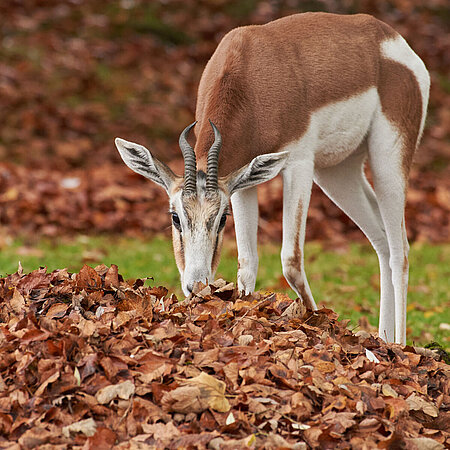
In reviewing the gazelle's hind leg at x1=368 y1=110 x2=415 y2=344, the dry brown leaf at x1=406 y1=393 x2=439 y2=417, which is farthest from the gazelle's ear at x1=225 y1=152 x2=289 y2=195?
the dry brown leaf at x1=406 y1=393 x2=439 y2=417

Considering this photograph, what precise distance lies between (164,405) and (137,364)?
1.06 feet

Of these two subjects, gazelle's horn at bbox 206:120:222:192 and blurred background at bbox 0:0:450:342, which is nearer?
gazelle's horn at bbox 206:120:222:192

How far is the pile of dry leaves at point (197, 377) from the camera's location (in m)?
3.38

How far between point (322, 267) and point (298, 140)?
3420 mm

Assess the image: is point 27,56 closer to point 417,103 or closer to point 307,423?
point 417,103

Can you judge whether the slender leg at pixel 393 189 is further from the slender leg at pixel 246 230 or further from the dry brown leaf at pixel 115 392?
the dry brown leaf at pixel 115 392

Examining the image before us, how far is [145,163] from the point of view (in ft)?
16.3

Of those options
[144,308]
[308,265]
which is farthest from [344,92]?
[308,265]

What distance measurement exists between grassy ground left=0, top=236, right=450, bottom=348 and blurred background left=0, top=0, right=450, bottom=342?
0.11 feet

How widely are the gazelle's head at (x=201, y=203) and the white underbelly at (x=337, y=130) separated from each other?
0.56 meters

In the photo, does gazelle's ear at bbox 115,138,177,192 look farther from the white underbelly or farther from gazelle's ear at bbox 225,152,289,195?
the white underbelly

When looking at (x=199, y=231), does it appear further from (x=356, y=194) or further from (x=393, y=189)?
(x=356, y=194)

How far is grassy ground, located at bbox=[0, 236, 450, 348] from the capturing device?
689cm

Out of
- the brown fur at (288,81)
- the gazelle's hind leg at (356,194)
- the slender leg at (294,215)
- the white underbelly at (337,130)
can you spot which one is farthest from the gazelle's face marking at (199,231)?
the gazelle's hind leg at (356,194)
